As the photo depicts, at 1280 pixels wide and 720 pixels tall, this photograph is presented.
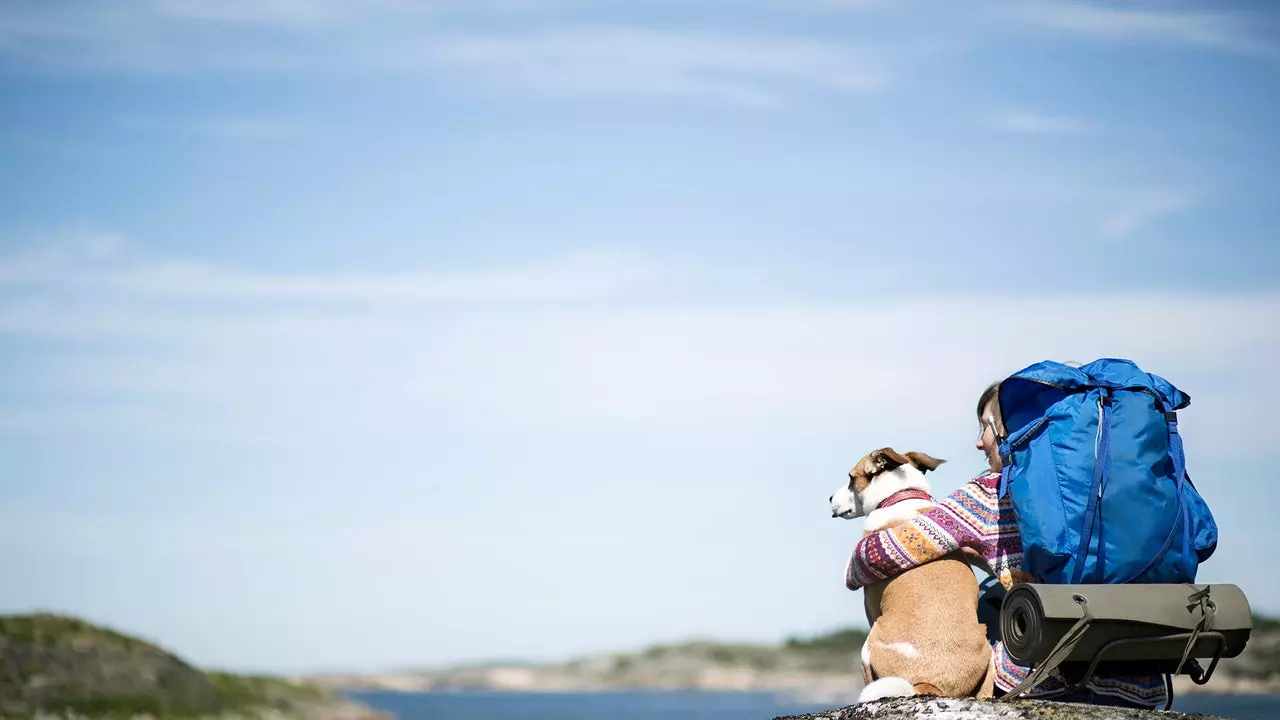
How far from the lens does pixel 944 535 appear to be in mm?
6387

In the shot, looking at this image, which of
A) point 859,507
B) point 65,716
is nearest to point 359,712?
point 65,716

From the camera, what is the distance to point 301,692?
63438 mm

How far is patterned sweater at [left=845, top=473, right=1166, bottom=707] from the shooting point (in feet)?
20.1

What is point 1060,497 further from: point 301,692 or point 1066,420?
point 301,692

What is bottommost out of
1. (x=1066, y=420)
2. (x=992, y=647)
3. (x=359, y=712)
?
(x=359, y=712)

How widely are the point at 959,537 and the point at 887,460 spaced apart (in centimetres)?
83

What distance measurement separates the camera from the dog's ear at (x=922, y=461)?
7.14m

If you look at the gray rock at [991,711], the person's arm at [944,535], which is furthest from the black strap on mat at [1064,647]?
the person's arm at [944,535]

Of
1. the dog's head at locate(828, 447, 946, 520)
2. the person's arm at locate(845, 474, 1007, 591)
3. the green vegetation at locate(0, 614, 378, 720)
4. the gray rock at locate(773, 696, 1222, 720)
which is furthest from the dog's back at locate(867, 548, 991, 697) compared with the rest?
the green vegetation at locate(0, 614, 378, 720)

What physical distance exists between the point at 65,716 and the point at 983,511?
32116mm

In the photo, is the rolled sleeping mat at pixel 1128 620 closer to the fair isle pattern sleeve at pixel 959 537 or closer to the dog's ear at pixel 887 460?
the fair isle pattern sleeve at pixel 959 537

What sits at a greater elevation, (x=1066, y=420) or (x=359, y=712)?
(x=1066, y=420)

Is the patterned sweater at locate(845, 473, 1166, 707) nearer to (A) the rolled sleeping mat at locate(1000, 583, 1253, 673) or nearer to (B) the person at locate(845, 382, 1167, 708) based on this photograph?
(B) the person at locate(845, 382, 1167, 708)

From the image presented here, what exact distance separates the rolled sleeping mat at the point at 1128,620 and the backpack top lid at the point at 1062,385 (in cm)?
88
